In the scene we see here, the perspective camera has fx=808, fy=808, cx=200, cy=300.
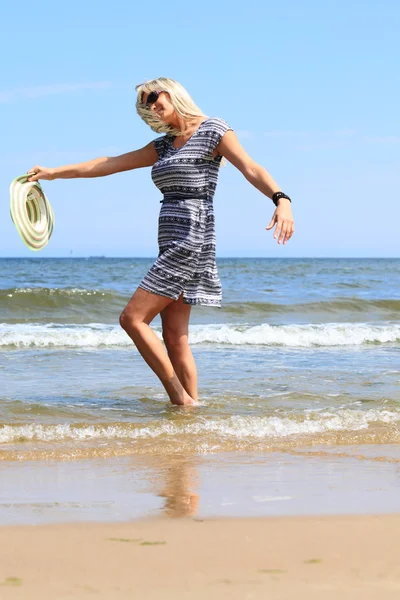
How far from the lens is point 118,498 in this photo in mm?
3086

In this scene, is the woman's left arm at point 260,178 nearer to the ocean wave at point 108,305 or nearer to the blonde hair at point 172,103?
the blonde hair at point 172,103

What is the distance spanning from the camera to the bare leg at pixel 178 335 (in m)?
4.83

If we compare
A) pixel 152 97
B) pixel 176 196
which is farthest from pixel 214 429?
pixel 152 97

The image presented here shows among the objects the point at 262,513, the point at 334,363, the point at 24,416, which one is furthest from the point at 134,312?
the point at 334,363

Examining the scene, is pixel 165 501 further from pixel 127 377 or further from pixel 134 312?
pixel 127 377

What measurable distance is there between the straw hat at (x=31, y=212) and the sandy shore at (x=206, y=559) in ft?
8.07

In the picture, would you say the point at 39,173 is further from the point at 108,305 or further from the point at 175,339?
the point at 108,305

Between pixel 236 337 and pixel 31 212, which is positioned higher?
pixel 31 212

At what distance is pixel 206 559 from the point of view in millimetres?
2393

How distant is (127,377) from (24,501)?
3612 mm

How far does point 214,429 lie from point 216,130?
64.9 inches

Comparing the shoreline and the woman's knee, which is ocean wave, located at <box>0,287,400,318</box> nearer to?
the woman's knee

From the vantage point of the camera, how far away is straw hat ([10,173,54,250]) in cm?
474

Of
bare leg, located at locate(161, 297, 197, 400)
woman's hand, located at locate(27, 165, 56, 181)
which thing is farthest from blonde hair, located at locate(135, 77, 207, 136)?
bare leg, located at locate(161, 297, 197, 400)
